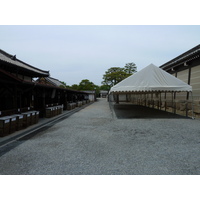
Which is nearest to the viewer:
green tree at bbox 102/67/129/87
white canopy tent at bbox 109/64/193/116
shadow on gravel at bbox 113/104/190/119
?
white canopy tent at bbox 109/64/193/116

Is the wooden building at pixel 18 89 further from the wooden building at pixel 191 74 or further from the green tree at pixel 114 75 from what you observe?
the green tree at pixel 114 75

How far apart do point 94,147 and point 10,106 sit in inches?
247

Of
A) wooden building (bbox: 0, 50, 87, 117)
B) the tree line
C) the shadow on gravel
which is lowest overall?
the shadow on gravel

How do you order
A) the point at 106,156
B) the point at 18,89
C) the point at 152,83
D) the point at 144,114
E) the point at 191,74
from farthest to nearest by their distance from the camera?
the point at 191,74 → the point at 144,114 → the point at 152,83 → the point at 18,89 → the point at 106,156

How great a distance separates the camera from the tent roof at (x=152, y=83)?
8453 mm

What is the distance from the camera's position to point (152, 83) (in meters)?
8.84

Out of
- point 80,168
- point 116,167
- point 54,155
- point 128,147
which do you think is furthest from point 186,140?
Result: point 54,155

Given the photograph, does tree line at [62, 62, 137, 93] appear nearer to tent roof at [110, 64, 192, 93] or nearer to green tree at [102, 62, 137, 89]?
green tree at [102, 62, 137, 89]

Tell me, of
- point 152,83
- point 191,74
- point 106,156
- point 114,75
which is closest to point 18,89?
point 106,156

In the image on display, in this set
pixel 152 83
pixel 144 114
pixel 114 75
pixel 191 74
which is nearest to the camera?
pixel 152 83

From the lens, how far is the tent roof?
8.45 metres

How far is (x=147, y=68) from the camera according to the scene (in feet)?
32.6

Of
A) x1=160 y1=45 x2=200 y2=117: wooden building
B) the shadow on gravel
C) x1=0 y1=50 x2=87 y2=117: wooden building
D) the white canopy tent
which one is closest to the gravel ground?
x1=0 y1=50 x2=87 y2=117: wooden building

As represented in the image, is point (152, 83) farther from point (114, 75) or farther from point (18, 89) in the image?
point (114, 75)
